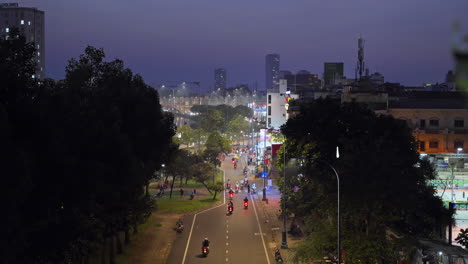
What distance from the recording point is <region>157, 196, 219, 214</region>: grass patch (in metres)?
61.5

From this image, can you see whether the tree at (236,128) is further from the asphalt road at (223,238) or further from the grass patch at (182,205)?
the asphalt road at (223,238)

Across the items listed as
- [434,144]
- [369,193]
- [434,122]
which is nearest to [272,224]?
[434,144]

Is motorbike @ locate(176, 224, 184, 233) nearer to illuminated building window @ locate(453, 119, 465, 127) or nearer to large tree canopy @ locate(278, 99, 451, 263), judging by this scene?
large tree canopy @ locate(278, 99, 451, 263)

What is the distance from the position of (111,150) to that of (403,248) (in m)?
15.4

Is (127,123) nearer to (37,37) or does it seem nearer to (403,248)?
(403,248)

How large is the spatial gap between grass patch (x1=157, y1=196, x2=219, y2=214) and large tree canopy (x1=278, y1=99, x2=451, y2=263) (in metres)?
26.0

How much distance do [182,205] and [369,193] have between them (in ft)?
120

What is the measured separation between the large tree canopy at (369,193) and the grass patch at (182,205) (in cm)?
2596

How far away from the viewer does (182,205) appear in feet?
212

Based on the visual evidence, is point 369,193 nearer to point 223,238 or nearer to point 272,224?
point 223,238

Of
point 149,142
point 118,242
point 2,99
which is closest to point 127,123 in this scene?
point 149,142

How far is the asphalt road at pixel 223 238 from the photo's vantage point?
3892cm

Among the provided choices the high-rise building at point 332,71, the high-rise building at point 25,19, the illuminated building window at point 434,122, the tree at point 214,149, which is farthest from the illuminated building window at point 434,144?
the high-rise building at point 25,19

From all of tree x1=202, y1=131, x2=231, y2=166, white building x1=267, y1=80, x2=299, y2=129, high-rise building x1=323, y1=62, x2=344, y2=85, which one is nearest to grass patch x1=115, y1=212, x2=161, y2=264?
tree x1=202, y1=131, x2=231, y2=166
